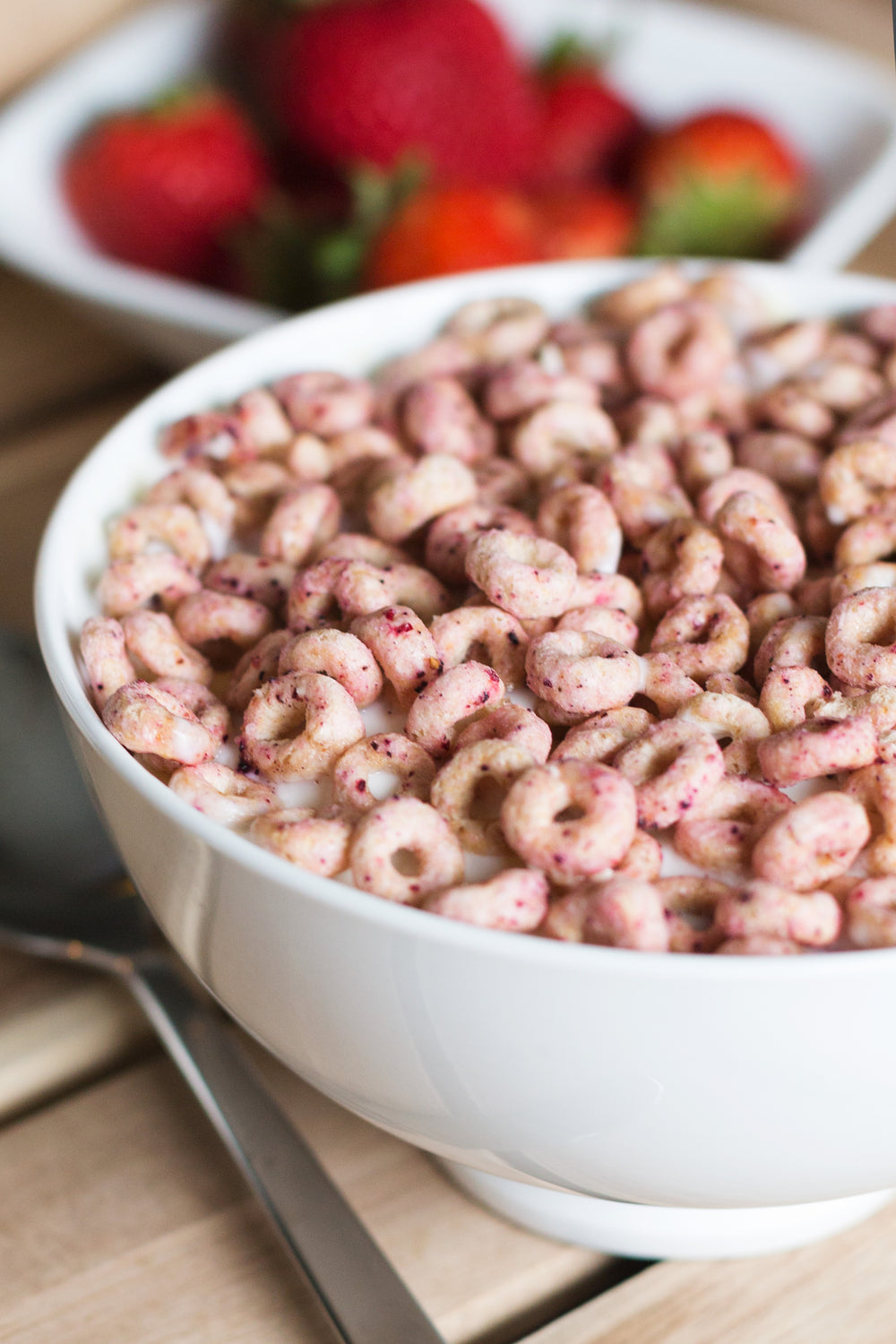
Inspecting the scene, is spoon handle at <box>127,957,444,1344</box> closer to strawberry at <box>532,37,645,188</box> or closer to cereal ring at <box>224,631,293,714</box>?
cereal ring at <box>224,631,293,714</box>

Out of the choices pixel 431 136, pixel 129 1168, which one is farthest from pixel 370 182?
pixel 129 1168

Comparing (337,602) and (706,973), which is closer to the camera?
(706,973)

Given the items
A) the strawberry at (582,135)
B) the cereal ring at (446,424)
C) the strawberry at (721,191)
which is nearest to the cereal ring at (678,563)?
the cereal ring at (446,424)

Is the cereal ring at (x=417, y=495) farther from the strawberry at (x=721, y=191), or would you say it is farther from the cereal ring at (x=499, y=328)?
the strawberry at (x=721, y=191)

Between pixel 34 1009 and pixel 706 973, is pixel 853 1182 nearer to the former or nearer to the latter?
pixel 706 973

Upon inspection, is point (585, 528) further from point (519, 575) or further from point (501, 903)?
point (501, 903)

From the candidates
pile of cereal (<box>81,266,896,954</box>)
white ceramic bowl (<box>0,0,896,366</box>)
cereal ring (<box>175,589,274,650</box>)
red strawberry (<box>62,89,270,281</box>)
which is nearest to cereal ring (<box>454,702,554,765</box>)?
pile of cereal (<box>81,266,896,954</box>)

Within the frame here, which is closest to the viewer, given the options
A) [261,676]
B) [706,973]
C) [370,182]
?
[706,973]
